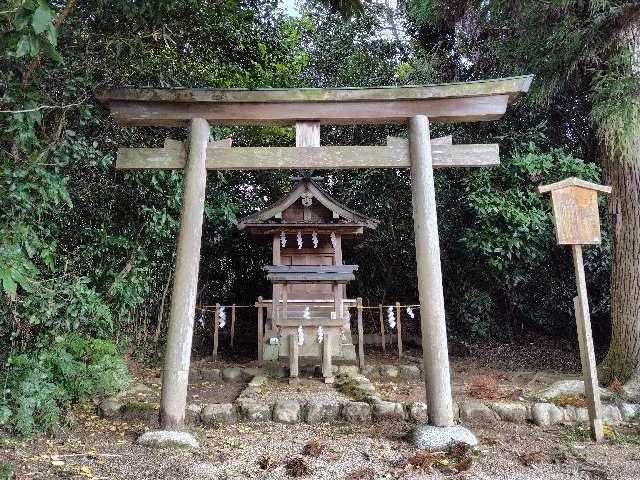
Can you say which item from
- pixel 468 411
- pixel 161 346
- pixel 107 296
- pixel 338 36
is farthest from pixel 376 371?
pixel 338 36

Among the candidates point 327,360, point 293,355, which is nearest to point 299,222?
point 293,355

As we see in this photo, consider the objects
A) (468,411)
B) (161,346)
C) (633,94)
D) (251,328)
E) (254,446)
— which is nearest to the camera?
(254,446)

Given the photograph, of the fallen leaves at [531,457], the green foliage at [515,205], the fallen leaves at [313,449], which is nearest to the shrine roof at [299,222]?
the green foliage at [515,205]

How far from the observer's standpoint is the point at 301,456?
3812 millimetres

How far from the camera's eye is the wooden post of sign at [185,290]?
13.6 ft

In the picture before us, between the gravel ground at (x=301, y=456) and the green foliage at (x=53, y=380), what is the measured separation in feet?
0.74

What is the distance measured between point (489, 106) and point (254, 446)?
4.02 m

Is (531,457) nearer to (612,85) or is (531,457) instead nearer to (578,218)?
(578,218)

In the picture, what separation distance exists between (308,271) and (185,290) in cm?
398

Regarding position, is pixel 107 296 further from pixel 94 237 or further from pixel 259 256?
pixel 259 256

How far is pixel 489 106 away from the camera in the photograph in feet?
15.5

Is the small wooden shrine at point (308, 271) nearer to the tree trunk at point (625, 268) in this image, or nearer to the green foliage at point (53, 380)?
the green foliage at point (53, 380)

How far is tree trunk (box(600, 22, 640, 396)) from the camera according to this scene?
594cm

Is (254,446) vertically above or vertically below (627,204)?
below
